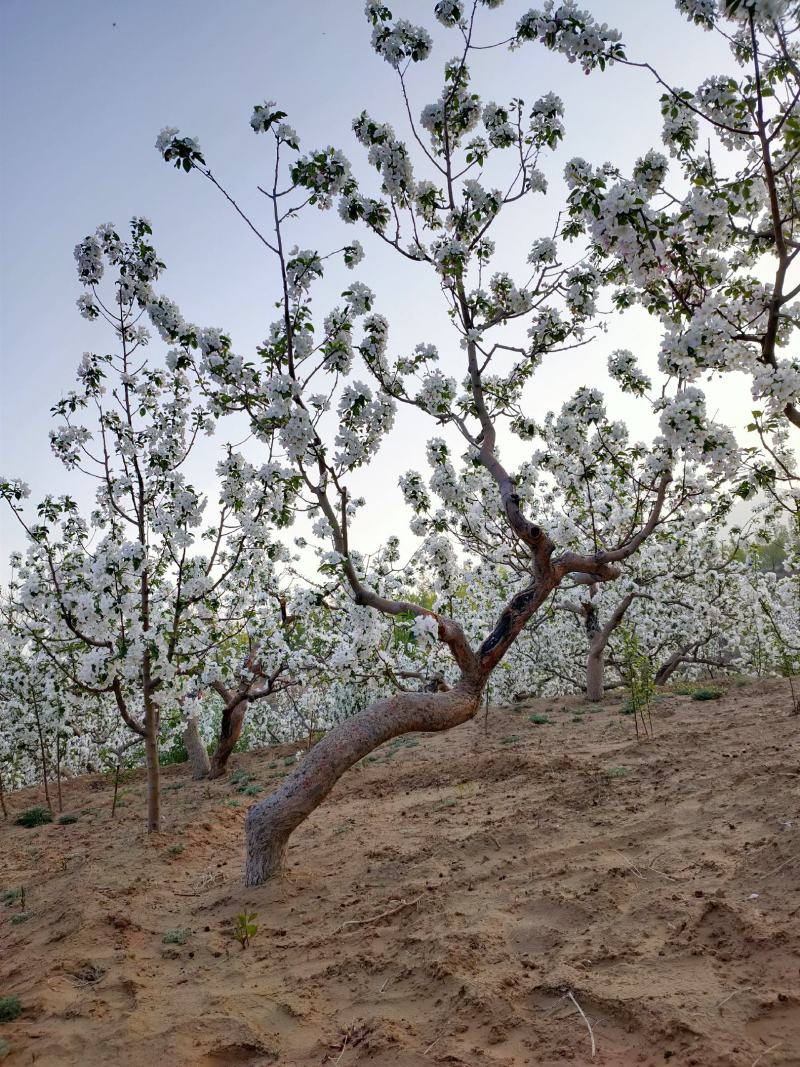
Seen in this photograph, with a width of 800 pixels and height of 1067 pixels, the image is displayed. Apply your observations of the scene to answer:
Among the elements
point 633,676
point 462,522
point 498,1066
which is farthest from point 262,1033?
point 462,522

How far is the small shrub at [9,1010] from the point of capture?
3882mm

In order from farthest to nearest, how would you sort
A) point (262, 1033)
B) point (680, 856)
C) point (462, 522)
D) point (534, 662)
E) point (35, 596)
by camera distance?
point (534, 662), point (462, 522), point (35, 596), point (680, 856), point (262, 1033)

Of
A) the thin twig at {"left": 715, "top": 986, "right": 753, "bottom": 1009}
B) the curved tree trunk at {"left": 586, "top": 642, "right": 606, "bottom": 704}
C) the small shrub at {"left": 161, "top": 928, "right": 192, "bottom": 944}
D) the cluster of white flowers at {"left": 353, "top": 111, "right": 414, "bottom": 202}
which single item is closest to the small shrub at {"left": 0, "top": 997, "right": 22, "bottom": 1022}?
the small shrub at {"left": 161, "top": 928, "right": 192, "bottom": 944}

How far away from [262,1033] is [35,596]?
21.5 feet

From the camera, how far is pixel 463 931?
13.7 feet

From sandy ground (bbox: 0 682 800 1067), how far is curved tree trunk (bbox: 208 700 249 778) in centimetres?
489

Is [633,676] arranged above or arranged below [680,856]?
above

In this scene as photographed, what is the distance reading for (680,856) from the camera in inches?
187

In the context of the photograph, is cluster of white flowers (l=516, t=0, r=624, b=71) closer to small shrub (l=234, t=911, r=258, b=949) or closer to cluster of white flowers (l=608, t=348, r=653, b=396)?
cluster of white flowers (l=608, t=348, r=653, b=396)

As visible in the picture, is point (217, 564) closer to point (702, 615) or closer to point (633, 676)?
point (633, 676)

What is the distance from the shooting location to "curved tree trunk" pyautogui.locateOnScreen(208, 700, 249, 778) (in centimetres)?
1302

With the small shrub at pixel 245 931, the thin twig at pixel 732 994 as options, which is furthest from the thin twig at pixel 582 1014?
the small shrub at pixel 245 931

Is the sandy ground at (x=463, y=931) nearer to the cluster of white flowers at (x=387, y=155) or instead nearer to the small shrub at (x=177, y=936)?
the small shrub at (x=177, y=936)

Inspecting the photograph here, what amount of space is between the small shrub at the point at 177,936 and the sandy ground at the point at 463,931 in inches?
0.8
